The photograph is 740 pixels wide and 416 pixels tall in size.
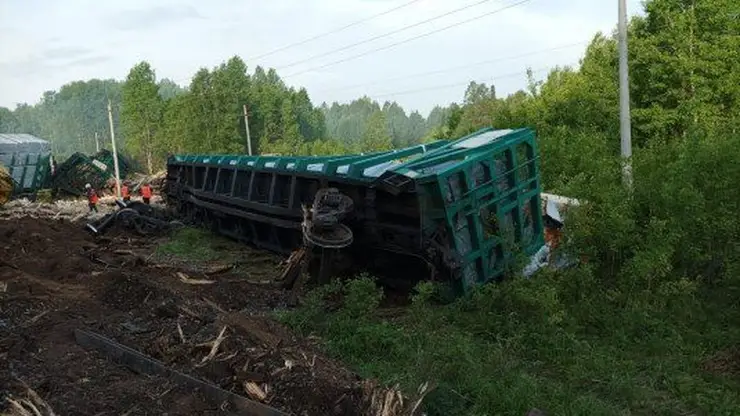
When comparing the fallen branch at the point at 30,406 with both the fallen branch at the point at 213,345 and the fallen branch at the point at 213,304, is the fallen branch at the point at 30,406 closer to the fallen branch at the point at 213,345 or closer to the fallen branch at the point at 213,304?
the fallen branch at the point at 213,345


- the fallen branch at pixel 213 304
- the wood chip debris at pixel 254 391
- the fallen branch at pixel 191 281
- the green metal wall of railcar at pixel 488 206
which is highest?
the green metal wall of railcar at pixel 488 206

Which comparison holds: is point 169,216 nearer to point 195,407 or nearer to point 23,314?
point 23,314

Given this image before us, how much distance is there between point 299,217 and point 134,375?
5.55m

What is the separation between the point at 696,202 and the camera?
842 centimetres

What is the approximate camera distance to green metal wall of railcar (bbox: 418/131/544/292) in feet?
27.1

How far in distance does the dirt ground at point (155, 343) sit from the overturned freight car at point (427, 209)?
4.26 feet

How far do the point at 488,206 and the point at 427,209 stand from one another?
40.5 inches

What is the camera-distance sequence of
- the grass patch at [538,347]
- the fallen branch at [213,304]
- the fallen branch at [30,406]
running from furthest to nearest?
the fallen branch at [213,304], the grass patch at [538,347], the fallen branch at [30,406]

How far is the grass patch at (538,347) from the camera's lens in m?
5.52

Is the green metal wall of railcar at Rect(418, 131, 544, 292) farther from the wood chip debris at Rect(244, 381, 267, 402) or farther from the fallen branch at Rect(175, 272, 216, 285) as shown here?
the fallen branch at Rect(175, 272, 216, 285)

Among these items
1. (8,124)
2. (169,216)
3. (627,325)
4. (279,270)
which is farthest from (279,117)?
(8,124)

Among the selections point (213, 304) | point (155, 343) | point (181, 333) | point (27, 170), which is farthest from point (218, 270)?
point (27, 170)

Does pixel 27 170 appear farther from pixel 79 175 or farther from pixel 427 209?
pixel 427 209

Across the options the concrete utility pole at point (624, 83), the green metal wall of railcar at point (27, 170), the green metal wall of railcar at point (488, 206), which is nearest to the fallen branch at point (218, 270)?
the green metal wall of railcar at point (488, 206)
